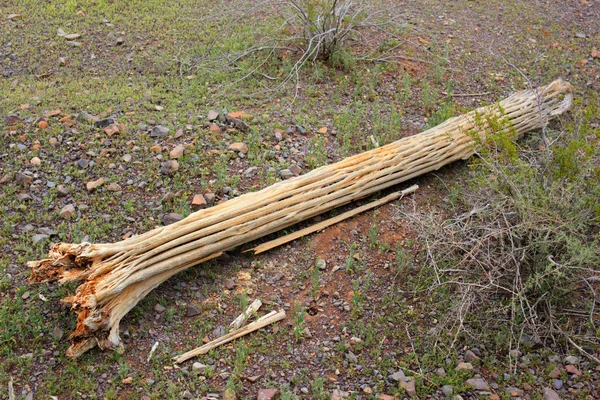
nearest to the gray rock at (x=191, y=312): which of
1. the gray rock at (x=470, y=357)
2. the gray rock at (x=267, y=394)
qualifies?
the gray rock at (x=267, y=394)

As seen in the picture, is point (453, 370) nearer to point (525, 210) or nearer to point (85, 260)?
point (525, 210)

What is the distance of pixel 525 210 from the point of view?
3.86 metres

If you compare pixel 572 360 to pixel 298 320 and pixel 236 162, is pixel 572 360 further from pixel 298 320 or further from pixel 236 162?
pixel 236 162

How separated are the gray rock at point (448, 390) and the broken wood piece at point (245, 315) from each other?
1190 mm

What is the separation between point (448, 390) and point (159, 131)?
303 cm

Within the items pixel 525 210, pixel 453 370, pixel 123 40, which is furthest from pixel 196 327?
pixel 123 40

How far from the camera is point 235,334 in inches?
148

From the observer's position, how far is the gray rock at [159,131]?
516 centimetres

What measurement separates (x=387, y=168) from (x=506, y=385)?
1.88 metres

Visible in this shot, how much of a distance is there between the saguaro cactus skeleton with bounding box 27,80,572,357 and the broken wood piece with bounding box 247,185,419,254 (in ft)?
0.28

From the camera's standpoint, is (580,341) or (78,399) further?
(580,341)

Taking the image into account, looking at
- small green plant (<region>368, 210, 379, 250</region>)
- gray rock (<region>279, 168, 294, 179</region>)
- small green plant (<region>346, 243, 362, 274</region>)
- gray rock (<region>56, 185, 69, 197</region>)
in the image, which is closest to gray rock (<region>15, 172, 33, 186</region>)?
gray rock (<region>56, 185, 69, 197</region>)

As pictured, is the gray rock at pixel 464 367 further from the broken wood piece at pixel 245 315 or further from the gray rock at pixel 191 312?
the gray rock at pixel 191 312

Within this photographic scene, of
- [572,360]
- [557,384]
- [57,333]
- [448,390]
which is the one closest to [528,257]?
[572,360]
